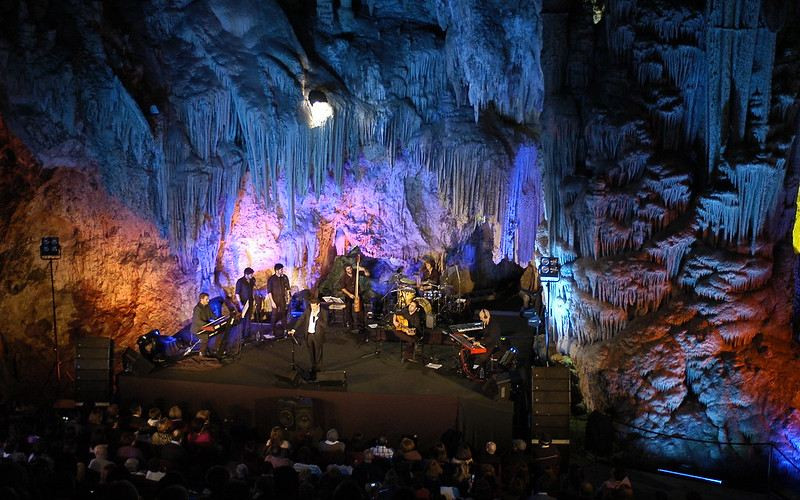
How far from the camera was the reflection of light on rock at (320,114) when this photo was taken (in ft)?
43.0

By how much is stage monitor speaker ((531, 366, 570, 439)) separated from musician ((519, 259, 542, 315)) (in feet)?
14.8

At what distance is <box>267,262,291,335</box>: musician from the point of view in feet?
42.0

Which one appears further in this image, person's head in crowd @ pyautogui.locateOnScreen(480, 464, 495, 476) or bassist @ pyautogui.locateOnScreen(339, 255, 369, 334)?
bassist @ pyautogui.locateOnScreen(339, 255, 369, 334)

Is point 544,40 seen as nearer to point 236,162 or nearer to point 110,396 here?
point 236,162

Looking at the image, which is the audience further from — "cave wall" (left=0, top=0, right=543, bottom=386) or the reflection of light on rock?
the reflection of light on rock

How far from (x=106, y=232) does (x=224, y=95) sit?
3.15 meters

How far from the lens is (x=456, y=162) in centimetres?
1339

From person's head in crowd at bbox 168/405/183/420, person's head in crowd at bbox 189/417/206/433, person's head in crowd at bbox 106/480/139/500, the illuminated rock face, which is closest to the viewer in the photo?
person's head in crowd at bbox 106/480/139/500

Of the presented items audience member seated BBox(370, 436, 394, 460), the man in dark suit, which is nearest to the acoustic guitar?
the man in dark suit

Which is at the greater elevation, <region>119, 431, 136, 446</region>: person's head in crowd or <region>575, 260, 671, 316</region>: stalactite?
<region>575, 260, 671, 316</region>: stalactite

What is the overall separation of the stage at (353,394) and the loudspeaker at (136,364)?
0.12 metres

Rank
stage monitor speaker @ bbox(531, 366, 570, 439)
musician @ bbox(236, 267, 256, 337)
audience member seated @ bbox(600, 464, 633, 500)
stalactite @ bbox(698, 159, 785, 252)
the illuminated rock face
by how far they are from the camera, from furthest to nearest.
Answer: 1. musician @ bbox(236, 267, 256, 337)
2. the illuminated rock face
3. stalactite @ bbox(698, 159, 785, 252)
4. stage monitor speaker @ bbox(531, 366, 570, 439)
5. audience member seated @ bbox(600, 464, 633, 500)

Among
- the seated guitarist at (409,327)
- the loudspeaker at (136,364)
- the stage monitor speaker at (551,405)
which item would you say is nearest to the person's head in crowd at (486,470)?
the stage monitor speaker at (551,405)

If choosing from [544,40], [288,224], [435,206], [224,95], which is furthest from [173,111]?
[544,40]
